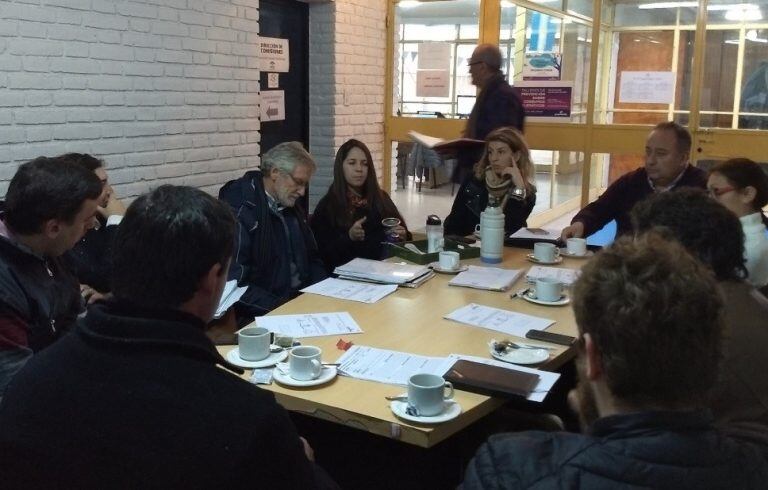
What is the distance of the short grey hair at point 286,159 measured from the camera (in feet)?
10.4

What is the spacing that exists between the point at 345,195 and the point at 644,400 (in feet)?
9.03

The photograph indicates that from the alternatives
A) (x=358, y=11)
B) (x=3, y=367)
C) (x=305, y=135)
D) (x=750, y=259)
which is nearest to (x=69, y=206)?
(x=3, y=367)

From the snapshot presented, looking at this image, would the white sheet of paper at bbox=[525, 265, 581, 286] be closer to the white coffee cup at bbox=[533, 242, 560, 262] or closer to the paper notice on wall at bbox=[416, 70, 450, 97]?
the white coffee cup at bbox=[533, 242, 560, 262]

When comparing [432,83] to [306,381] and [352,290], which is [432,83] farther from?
[306,381]

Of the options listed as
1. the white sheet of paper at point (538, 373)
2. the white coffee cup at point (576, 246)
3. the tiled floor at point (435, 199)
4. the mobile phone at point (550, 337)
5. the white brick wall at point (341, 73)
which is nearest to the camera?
the white sheet of paper at point (538, 373)

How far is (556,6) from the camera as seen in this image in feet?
18.8

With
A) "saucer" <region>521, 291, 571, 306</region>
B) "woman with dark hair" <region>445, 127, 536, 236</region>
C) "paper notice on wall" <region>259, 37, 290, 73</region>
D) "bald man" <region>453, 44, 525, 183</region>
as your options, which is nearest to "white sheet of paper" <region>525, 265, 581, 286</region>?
"saucer" <region>521, 291, 571, 306</region>

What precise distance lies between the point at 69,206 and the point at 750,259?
2139 millimetres

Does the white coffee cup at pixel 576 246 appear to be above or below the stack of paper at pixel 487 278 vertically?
above

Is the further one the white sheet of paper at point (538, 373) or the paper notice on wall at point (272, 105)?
the paper notice on wall at point (272, 105)

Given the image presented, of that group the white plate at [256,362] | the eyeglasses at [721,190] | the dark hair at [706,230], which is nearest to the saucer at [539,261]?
the eyeglasses at [721,190]

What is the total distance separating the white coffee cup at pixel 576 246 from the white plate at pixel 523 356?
1349 mm

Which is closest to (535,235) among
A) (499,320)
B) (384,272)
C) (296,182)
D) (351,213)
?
(351,213)

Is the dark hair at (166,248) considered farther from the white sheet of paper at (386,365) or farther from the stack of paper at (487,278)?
the stack of paper at (487,278)
